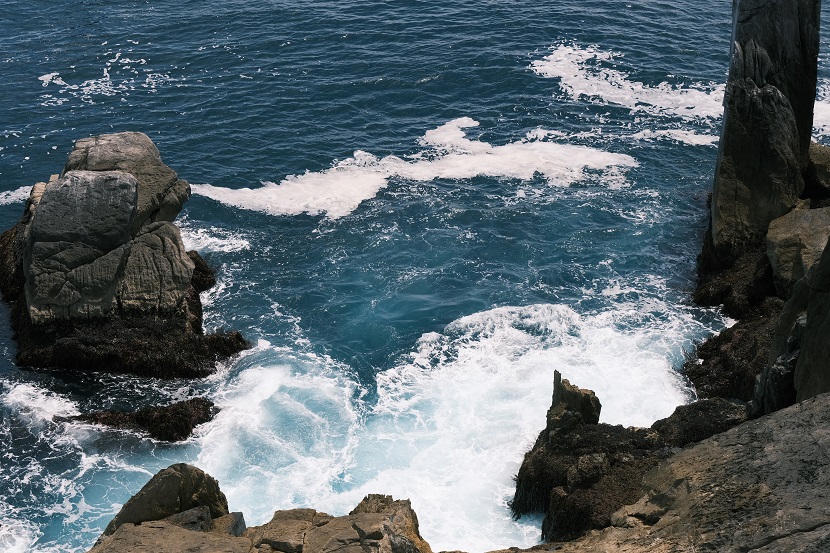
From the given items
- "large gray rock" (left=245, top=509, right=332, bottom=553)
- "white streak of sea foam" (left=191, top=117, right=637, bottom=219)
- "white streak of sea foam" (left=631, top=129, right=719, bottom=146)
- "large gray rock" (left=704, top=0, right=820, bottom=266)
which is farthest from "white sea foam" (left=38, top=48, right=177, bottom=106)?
"large gray rock" (left=245, top=509, right=332, bottom=553)

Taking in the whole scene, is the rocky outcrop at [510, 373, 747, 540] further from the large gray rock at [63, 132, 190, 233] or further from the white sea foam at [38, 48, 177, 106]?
the white sea foam at [38, 48, 177, 106]

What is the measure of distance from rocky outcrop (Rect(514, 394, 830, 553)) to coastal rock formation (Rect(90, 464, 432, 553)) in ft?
12.4

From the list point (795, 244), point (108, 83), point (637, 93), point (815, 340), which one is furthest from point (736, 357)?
point (108, 83)

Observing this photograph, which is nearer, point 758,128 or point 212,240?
point 758,128

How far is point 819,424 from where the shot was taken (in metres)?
16.7

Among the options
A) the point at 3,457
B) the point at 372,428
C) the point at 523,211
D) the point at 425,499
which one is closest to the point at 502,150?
the point at 523,211

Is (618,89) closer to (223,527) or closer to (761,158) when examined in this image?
(761,158)

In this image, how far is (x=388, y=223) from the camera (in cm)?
4572

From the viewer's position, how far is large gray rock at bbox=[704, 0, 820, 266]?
129ft

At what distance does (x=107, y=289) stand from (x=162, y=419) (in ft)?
22.4

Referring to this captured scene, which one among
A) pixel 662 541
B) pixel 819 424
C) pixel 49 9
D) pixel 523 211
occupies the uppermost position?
pixel 49 9

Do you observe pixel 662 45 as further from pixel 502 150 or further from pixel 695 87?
pixel 502 150

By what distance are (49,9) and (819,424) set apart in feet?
222

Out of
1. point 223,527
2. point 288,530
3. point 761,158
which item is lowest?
point 223,527
